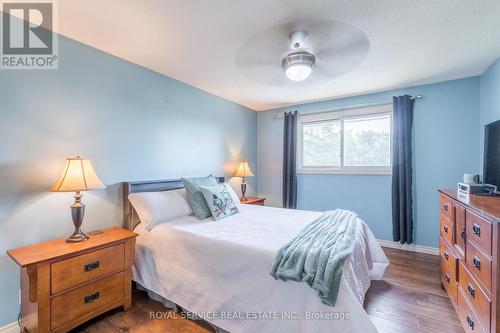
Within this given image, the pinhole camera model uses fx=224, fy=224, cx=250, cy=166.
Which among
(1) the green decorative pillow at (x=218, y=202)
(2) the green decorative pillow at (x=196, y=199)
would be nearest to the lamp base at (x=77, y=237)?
(2) the green decorative pillow at (x=196, y=199)

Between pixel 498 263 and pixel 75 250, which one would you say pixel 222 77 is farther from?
pixel 498 263

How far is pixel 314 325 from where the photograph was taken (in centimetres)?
128

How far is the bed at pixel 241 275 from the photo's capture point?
130cm

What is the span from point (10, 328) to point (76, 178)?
1178 mm

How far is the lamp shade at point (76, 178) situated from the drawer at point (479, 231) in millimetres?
2636

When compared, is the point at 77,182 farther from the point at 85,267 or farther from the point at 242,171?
the point at 242,171

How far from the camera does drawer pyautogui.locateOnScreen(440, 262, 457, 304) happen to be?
1.85 meters

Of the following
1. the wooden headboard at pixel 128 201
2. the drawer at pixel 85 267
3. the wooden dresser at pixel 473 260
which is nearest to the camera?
the wooden dresser at pixel 473 260

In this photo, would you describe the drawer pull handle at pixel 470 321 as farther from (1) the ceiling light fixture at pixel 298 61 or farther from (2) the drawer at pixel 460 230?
(1) the ceiling light fixture at pixel 298 61

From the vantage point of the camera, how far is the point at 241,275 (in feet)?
5.16

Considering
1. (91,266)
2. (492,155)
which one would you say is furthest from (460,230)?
(91,266)

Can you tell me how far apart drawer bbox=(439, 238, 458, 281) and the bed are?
0.51 meters

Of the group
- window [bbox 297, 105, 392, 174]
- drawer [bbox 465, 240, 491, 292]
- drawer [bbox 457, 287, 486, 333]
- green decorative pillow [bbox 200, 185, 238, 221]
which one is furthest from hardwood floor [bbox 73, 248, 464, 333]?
window [bbox 297, 105, 392, 174]

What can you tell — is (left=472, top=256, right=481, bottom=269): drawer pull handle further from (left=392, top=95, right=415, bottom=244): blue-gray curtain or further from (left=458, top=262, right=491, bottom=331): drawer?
(left=392, top=95, right=415, bottom=244): blue-gray curtain
